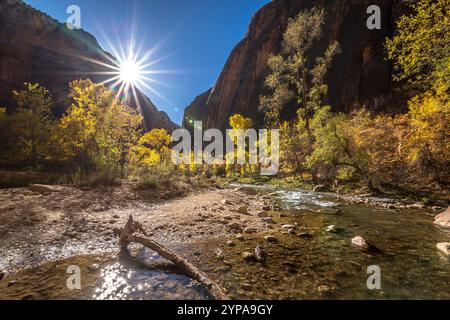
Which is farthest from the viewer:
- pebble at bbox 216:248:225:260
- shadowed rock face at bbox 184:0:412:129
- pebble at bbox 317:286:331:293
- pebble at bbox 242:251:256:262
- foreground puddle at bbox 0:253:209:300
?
shadowed rock face at bbox 184:0:412:129

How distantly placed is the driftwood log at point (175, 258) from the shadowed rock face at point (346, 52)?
132 ft

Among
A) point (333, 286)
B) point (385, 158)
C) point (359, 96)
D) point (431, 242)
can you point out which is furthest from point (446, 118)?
point (359, 96)

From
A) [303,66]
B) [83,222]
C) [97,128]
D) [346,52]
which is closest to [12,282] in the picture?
[83,222]

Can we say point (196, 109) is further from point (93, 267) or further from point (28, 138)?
point (93, 267)

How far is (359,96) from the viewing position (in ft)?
138

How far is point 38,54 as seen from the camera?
6341 cm

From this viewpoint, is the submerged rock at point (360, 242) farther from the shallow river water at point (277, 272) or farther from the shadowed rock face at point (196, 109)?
the shadowed rock face at point (196, 109)

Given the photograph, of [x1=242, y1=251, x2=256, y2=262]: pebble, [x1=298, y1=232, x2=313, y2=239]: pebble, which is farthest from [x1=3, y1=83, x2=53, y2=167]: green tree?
[x1=298, y1=232, x2=313, y2=239]: pebble

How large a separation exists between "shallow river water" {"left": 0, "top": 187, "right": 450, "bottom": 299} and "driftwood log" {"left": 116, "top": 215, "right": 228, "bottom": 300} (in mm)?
144

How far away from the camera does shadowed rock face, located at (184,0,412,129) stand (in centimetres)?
3903

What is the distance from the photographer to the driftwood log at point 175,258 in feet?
11.8

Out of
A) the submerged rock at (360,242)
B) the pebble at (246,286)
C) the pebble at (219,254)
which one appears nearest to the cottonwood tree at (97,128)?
the pebble at (219,254)

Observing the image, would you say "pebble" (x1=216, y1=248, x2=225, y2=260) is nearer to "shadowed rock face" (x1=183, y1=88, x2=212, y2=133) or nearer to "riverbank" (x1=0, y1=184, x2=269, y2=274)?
"riverbank" (x1=0, y1=184, x2=269, y2=274)

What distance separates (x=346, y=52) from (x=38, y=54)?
83949 millimetres
